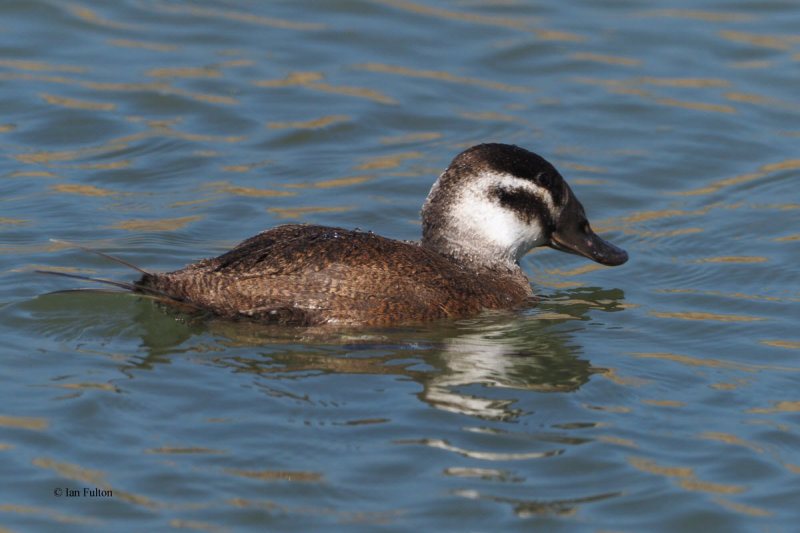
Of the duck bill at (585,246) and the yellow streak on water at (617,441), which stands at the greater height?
the duck bill at (585,246)

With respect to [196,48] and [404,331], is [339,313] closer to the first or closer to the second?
[404,331]

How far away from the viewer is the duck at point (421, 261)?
27.4 ft

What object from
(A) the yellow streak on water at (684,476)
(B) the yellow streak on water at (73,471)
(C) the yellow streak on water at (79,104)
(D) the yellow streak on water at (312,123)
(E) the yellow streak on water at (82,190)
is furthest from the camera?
(C) the yellow streak on water at (79,104)

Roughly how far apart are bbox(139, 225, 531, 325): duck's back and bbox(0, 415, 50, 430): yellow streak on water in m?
1.34

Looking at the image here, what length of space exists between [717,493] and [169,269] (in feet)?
15.9

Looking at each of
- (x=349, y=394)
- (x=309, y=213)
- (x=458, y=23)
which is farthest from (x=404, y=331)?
(x=458, y=23)

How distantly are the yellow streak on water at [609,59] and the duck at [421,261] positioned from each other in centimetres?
502

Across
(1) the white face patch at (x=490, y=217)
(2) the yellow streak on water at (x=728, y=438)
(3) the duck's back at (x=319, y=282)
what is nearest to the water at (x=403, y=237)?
(2) the yellow streak on water at (x=728, y=438)

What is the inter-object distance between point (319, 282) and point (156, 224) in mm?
2975

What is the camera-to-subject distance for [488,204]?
9.62 meters

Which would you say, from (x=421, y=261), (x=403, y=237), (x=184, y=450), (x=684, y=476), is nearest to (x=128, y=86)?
(x=403, y=237)

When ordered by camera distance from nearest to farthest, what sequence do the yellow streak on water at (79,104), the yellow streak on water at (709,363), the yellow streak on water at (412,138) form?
the yellow streak on water at (709,363), the yellow streak on water at (412,138), the yellow streak on water at (79,104)

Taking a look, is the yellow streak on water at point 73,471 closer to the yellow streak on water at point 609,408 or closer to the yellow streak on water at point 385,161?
the yellow streak on water at point 609,408

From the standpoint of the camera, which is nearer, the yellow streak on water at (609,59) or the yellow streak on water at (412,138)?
the yellow streak on water at (412,138)
